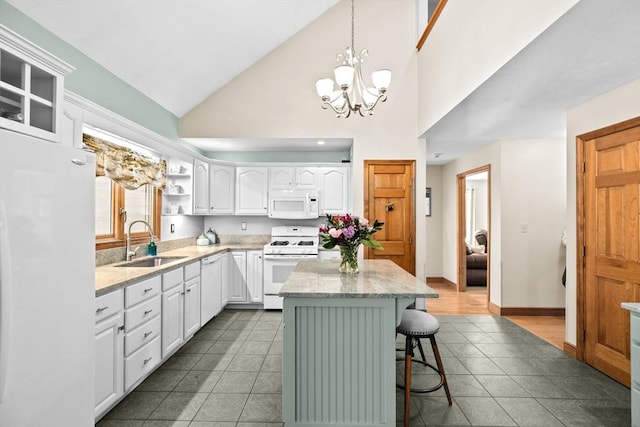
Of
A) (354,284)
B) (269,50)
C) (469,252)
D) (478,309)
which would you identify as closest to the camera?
(354,284)

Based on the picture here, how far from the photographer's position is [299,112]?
445 centimetres

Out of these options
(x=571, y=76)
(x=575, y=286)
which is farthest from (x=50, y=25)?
(x=575, y=286)

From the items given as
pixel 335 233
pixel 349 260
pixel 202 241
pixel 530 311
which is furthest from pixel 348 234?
pixel 530 311

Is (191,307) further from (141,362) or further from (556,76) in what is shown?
(556,76)

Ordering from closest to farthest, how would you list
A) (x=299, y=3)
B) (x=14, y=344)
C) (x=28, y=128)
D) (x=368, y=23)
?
(x=14, y=344), (x=28, y=128), (x=299, y=3), (x=368, y=23)

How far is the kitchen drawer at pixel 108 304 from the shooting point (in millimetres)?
1916

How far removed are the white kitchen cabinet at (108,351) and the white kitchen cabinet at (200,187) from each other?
231cm

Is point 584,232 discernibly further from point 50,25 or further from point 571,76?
point 50,25

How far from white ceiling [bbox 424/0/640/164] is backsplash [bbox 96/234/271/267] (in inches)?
114

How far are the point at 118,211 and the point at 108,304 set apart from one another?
4.99 feet

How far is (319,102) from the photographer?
4.43 m

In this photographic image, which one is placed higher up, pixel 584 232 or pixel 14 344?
pixel 584 232

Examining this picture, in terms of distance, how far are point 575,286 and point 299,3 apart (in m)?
4.15

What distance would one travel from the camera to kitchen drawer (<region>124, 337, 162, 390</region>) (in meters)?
2.24
